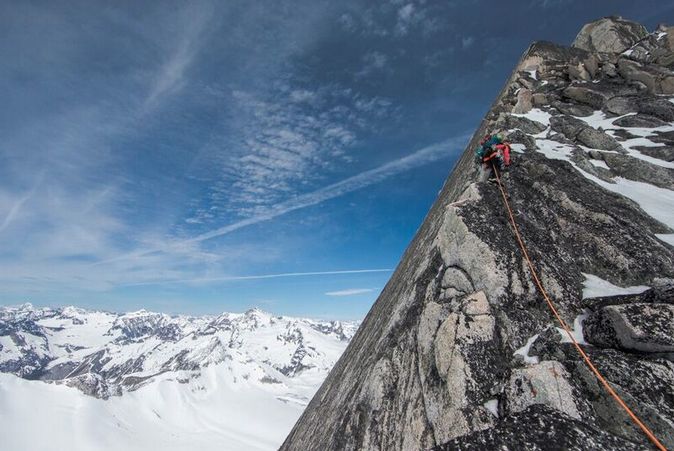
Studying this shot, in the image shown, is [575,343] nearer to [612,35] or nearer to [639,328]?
[639,328]

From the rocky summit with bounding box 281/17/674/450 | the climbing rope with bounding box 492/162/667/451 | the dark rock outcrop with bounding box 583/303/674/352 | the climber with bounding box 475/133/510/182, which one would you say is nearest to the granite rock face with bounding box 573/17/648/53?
the rocky summit with bounding box 281/17/674/450

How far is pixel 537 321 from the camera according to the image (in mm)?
10789

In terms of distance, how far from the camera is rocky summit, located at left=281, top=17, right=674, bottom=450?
774cm

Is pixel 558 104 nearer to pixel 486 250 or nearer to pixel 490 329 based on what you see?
pixel 486 250

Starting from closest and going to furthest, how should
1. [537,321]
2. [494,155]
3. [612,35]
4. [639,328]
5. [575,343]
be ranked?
[639,328] → [575,343] → [537,321] → [494,155] → [612,35]

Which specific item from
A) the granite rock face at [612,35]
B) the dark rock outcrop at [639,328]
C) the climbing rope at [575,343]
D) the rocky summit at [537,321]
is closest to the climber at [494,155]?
the climbing rope at [575,343]

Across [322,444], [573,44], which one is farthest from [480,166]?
[573,44]

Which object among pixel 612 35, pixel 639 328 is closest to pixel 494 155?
pixel 639 328

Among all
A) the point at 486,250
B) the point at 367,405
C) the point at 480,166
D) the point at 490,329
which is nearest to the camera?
the point at 490,329

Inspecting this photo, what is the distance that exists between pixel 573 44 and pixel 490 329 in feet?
159

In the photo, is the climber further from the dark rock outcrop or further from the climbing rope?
the dark rock outcrop

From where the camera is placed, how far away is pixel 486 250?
12.4 metres

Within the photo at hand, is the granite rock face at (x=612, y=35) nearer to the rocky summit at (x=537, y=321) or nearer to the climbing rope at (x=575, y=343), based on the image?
the rocky summit at (x=537, y=321)

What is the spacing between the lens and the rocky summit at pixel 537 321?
7.74 m
